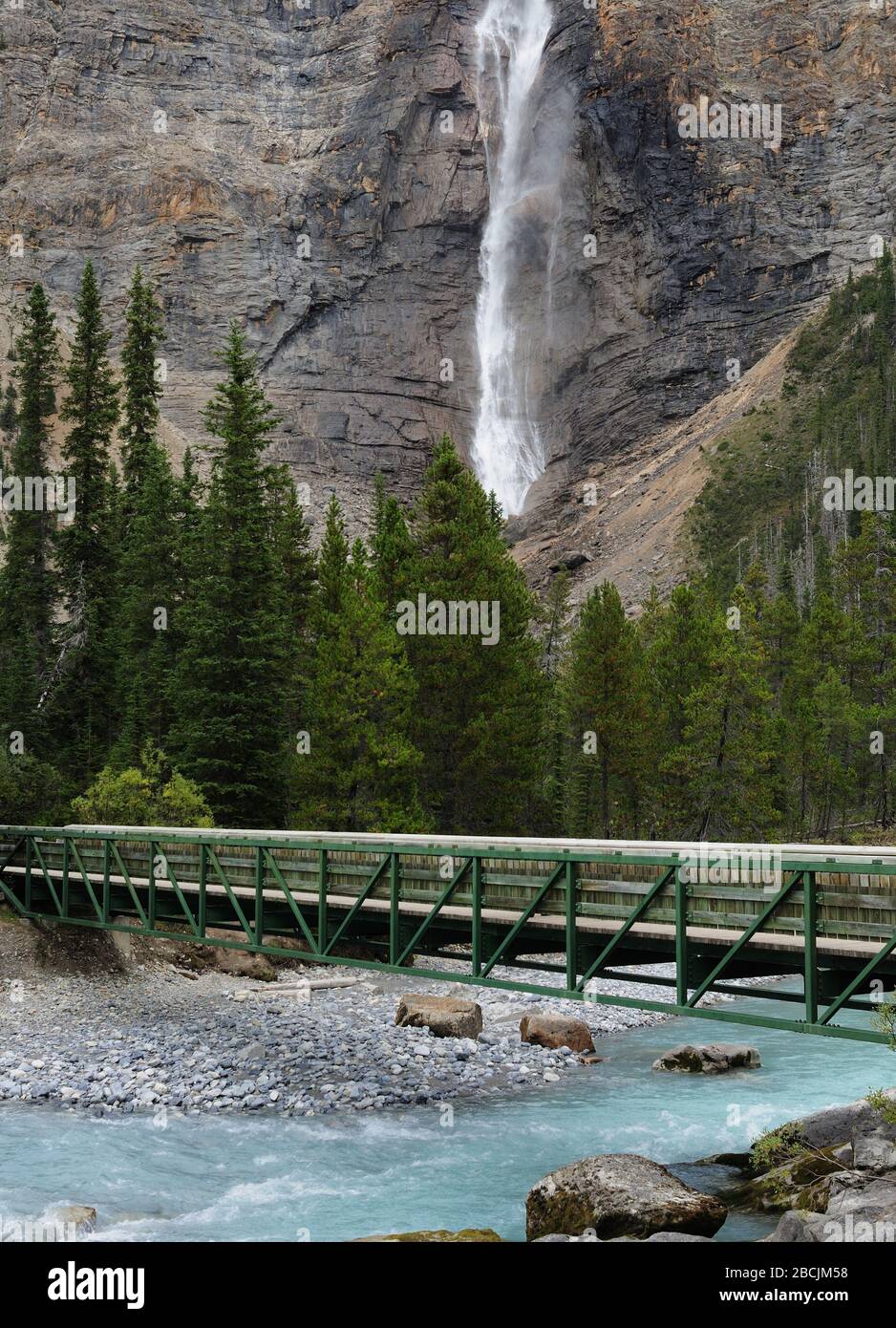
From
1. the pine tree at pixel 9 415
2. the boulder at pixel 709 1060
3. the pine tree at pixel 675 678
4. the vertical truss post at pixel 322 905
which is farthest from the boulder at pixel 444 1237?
the pine tree at pixel 9 415

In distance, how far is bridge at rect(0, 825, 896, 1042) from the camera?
1207 cm

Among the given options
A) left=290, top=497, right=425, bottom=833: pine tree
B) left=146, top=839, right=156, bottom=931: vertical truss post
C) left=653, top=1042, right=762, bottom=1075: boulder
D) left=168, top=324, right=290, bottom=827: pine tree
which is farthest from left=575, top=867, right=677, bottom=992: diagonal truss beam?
left=168, top=324, right=290, bottom=827: pine tree

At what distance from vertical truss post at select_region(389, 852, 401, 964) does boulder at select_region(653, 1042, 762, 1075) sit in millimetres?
8855

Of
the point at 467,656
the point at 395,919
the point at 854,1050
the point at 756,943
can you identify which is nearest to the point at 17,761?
the point at 467,656

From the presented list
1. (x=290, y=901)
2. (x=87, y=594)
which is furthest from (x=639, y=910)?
(x=87, y=594)

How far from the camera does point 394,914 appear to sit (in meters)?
16.6

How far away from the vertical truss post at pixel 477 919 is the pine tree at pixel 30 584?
32314 mm

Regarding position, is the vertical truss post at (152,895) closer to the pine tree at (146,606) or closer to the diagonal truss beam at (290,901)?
the diagonal truss beam at (290,901)

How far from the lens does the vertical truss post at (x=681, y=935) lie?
12984 millimetres

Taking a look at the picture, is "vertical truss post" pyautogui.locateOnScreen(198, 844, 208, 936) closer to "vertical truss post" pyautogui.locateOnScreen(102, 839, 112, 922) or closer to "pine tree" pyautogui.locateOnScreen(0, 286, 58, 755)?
"vertical truss post" pyautogui.locateOnScreen(102, 839, 112, 922)

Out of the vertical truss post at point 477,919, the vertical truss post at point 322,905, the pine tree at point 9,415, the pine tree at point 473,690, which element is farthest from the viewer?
the pine tree at point 9,415

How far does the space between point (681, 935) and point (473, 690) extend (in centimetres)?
2570
